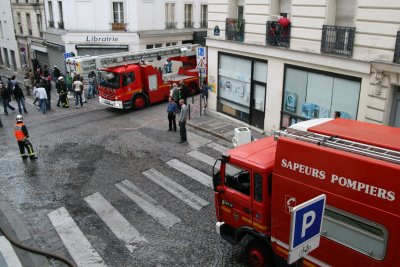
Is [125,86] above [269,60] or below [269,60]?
below

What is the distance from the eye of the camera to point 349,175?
6.33 metres

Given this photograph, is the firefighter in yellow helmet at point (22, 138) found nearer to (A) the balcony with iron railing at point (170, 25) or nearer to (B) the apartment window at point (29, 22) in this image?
(A) the balcony with iron railing at point (170, 25)

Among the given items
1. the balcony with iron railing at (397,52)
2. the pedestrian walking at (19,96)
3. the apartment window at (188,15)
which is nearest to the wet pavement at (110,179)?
the pedestrian walking at (19,96)

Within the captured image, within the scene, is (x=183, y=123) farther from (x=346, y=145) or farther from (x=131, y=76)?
(x=346, y=145)

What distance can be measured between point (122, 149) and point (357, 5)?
10054 mm

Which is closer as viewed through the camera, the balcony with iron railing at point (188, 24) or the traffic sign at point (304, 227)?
the traffic sign at point (304, 227)

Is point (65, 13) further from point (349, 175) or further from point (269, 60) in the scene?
point (349, 175)

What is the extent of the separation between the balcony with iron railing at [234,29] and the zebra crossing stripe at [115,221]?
9.74 meters

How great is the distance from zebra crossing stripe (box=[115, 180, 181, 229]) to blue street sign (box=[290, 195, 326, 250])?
20.3 feet

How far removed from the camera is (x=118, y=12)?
29.3 m

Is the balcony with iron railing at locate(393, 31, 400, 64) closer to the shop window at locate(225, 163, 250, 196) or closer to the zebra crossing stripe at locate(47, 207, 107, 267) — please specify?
the shop window at locate(225, 163, 250, 196)

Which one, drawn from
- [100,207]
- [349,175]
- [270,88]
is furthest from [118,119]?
[349,175]

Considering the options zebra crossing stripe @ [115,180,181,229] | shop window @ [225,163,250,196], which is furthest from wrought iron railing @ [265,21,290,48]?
shop window @ [225,163,250,196]

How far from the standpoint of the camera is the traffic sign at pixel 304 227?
4.50m
